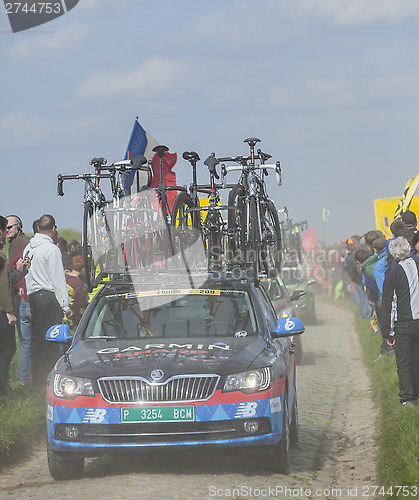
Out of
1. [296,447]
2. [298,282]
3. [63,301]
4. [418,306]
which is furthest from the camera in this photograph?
[298,282]

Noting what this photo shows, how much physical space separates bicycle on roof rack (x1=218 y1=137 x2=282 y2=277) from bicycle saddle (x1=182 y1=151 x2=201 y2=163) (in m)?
0.31

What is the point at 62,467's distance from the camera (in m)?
7.70

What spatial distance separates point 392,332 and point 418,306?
0.48 metres

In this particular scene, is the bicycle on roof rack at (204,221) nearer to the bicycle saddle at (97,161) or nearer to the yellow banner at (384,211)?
the bicycle saddle at (97,161)

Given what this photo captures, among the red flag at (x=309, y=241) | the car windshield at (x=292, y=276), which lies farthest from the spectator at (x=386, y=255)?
the red flag at (x=309, y=241)

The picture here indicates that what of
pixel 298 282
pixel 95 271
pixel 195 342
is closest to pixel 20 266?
pixel 95 271

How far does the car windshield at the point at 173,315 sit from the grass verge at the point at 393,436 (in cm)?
152

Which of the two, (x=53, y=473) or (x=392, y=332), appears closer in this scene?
(x=53, y=473)

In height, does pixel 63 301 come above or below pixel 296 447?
above

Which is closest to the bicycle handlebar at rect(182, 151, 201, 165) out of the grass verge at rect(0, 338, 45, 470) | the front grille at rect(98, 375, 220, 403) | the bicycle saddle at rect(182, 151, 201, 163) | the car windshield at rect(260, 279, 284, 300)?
the bicycle saddle at rect(182, 151, 201, 163)

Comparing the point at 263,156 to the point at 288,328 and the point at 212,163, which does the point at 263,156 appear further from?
the point at 288,328

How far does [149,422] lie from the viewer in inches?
291

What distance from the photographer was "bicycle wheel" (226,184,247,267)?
10391 millimetres

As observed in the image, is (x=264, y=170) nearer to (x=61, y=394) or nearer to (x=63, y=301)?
(x=63, y=301)
